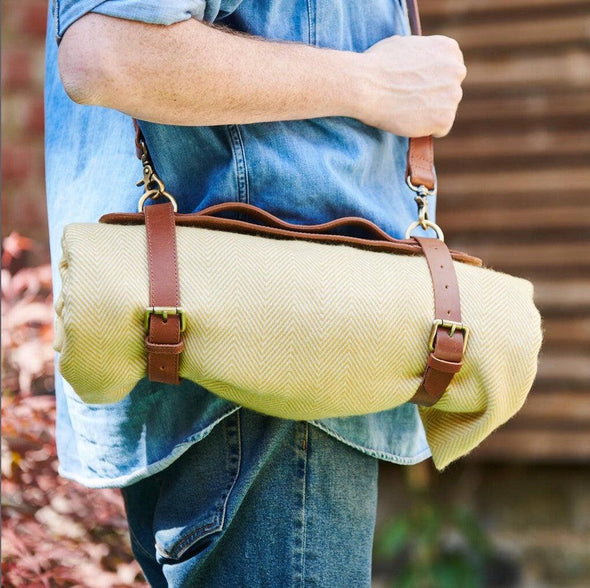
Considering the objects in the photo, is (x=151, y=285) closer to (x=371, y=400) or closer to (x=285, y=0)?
(x=371, y=400)

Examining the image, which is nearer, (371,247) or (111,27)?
(111,27)

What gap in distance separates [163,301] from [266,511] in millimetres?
325

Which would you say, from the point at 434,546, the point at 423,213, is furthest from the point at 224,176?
the point at 434,546

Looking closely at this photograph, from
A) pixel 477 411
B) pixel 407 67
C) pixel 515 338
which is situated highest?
pixel 407 67

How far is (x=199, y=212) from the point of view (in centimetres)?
106

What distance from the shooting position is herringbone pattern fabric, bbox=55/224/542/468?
982 millimetres

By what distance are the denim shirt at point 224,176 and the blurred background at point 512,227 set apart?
6.34ft

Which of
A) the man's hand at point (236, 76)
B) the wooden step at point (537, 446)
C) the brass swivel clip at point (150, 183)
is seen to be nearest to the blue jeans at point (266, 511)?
the brass swivel clip at point (150, 183)

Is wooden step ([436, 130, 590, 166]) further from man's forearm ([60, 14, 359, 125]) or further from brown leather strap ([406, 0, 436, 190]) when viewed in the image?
man's forearm ([60, 14, 359, 125])

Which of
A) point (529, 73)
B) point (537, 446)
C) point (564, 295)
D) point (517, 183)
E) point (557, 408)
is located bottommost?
point (537, 446)

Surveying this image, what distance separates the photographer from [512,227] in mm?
3359

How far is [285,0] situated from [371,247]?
1.14 feet

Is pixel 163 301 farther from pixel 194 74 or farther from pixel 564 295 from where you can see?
pixel 564 295

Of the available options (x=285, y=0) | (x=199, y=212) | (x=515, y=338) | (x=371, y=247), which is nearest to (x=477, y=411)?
(x=515, y=338)
